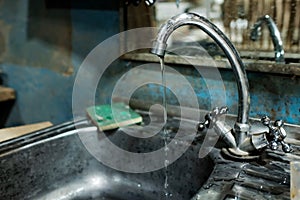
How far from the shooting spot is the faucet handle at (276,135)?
2.69 feet

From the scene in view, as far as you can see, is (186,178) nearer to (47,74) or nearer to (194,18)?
(194,18)

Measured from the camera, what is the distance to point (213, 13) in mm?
1216

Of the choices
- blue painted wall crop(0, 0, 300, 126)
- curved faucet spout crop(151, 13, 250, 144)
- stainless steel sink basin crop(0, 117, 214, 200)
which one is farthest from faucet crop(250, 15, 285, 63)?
stainless steel sink basin crop(0, 117, 214, 200)

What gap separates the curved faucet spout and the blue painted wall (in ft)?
0.75

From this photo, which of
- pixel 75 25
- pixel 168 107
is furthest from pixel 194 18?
pixel 75 25

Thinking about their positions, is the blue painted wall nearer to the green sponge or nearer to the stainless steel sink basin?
the green sponge

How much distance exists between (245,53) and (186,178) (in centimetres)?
48

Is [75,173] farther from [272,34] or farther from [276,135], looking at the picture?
[272,34]

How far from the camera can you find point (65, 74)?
155cm

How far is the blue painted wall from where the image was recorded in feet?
3.36

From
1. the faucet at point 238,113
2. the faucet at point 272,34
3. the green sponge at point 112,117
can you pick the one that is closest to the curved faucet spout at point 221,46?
the faucet at point 238,113

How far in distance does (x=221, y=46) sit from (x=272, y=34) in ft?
1.26

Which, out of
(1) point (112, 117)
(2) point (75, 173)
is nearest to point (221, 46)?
(1) point (112, 117)

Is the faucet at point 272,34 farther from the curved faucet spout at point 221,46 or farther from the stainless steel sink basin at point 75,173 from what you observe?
the stainless steel sink basin at point 75,173
